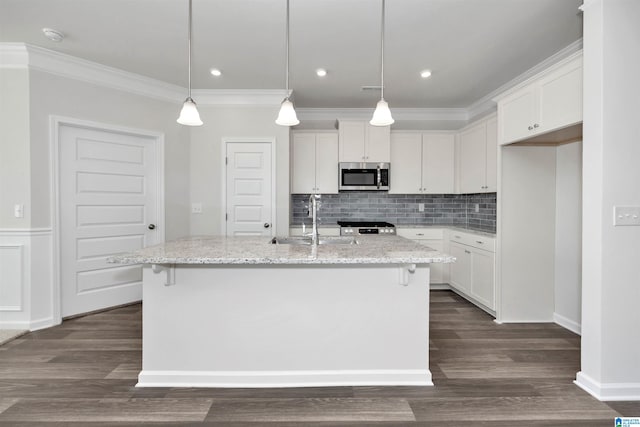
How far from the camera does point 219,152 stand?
162 inches

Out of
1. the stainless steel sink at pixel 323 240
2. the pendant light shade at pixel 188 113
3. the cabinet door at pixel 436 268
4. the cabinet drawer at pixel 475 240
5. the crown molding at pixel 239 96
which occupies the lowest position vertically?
the cabinet door at pixel 436 268

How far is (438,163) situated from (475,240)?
4.47ft

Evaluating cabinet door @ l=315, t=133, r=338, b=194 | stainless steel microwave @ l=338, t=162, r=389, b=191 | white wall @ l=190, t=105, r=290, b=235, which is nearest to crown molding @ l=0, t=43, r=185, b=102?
white wall @ l=190, t=105, r=290, b=235

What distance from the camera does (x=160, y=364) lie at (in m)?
2.10

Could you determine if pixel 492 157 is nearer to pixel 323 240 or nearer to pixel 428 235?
pixel 428 235

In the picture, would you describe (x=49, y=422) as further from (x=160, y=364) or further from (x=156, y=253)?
(x=156, y=253)

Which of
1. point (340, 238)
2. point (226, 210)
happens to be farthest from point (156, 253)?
point (226, 210)

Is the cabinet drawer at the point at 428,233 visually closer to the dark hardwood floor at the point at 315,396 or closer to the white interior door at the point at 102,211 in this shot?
the dark hardwood floor at the point at 315,396

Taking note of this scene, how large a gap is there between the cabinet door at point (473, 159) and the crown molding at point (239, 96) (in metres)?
2.45

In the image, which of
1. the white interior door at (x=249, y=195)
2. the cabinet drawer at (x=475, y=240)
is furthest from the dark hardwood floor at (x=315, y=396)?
the white interior door at (x=249, y=195)

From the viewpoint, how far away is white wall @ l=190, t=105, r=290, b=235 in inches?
161

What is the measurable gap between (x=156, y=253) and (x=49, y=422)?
1064 millimetres

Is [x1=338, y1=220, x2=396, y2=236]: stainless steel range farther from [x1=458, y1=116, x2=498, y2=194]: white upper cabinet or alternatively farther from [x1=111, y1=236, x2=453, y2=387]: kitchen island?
[x1=111, y1=236, x2=453, y2=387]: kitchen island

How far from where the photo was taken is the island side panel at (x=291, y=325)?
6.89 feet
